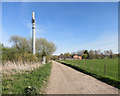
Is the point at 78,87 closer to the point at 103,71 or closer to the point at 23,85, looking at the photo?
the point at 23,85

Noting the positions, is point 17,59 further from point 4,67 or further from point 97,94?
point 97,94

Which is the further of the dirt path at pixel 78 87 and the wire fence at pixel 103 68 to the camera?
the wire fence at pixel 103 68

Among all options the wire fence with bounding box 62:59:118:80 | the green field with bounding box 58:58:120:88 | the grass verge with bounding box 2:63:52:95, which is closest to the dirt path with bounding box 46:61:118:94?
the grass verge with bounding box 2:63:52:95

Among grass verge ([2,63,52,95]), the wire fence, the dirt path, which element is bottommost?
the wire fence

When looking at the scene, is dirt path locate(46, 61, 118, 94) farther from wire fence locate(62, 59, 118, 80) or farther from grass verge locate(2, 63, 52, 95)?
wire fence locate(62, 59, 118, 80)

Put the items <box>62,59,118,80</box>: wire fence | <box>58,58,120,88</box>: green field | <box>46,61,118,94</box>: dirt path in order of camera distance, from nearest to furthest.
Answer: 1. <box>46,61,118,94</box>: dirt path
2. <box>58,58,120,88</box>: green field
3. <box>62,59,118,80</box>: wire fence

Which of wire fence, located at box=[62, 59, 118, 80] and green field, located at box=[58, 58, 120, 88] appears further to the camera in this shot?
wire fence, located at box=[62, 59, 118, 80]

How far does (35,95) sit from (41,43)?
23.6 m

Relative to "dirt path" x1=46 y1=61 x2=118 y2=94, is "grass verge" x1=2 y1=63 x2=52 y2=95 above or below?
above

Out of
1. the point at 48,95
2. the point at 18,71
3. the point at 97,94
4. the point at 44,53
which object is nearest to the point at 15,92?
the point at 48,95

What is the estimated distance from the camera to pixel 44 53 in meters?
25.6

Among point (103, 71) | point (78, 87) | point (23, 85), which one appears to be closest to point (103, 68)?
point (103, 71)

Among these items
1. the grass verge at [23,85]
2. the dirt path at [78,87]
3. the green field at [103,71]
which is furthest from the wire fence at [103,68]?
the grass verge at [23,85]

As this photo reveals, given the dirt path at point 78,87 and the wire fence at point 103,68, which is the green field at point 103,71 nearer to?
the wire fence at point 103,68
